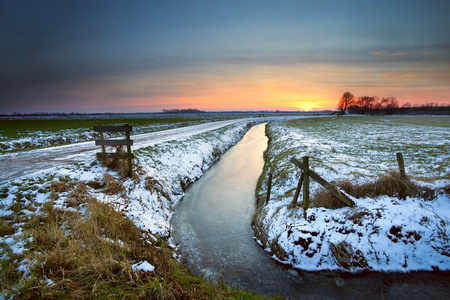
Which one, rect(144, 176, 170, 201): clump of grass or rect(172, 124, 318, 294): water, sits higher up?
rect(144, 176, 170, 201): clump of grass

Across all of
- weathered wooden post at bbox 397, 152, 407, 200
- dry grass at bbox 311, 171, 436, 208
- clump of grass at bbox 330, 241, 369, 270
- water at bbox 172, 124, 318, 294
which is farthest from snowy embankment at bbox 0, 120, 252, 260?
weathered wooden post at bbox 397, 152, 407, 200

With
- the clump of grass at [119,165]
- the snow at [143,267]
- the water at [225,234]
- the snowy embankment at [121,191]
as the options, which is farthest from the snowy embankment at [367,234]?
the clump of grass at [119,165]

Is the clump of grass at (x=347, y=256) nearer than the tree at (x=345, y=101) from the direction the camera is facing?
Yes

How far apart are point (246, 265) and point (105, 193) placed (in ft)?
20.7

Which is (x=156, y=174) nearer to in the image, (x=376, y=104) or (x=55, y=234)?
(x=55, y=234)

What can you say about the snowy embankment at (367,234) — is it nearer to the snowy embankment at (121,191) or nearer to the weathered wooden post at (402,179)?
the weathered wooden post at (402,179)

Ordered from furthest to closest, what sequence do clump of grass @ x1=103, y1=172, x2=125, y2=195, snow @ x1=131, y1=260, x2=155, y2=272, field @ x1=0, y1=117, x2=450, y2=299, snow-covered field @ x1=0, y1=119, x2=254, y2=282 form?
clump of grass @ x1=103, y1=172, x2=125, y2=195, snow-covered field @ x1=0, y1=119, x2=254, y2=282, snow @ x1=131, y1=260, x2=155, y2=272, field @ x1=0, y1=117, x2=450, y2=299

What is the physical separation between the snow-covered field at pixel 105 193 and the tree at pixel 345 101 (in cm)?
13525

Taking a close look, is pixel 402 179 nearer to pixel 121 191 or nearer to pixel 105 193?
pixel 121 191

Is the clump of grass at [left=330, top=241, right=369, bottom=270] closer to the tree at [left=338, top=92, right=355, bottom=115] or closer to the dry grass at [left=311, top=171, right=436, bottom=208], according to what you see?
the dry grass at [left=311, top=171, right=436, bottom=208]

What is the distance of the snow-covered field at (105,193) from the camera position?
611 cm

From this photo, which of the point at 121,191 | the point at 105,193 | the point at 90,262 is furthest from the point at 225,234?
the point at 105,193

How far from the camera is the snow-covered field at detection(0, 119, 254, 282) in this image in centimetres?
611

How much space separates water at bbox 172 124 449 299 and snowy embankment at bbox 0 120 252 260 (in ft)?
3.51
